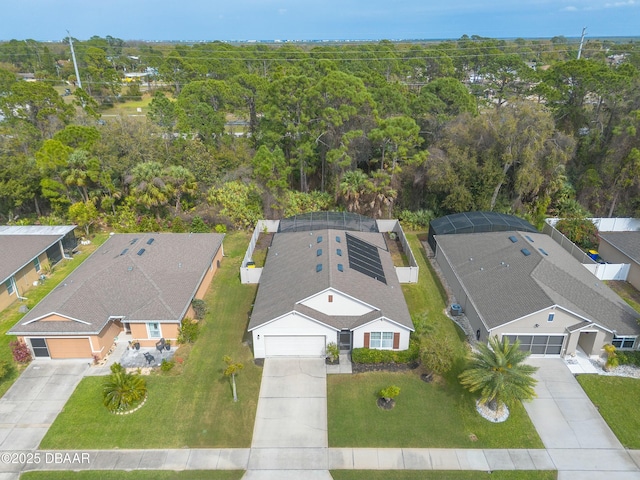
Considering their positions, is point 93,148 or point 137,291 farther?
point 93,148

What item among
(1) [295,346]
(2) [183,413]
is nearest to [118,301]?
(2) [183,413]

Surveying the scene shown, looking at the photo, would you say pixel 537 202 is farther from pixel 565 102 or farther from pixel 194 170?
pixel 194 170

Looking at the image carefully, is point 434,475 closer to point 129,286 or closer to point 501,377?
point 501,377

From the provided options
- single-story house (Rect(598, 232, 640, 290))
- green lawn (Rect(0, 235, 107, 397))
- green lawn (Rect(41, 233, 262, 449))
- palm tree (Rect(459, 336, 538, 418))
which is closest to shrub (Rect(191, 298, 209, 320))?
green lawn (Rect(41, 233, 262, 449))

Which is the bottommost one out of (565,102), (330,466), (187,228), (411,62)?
(330,466)

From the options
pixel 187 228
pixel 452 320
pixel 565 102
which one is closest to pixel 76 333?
pixel 187 228
